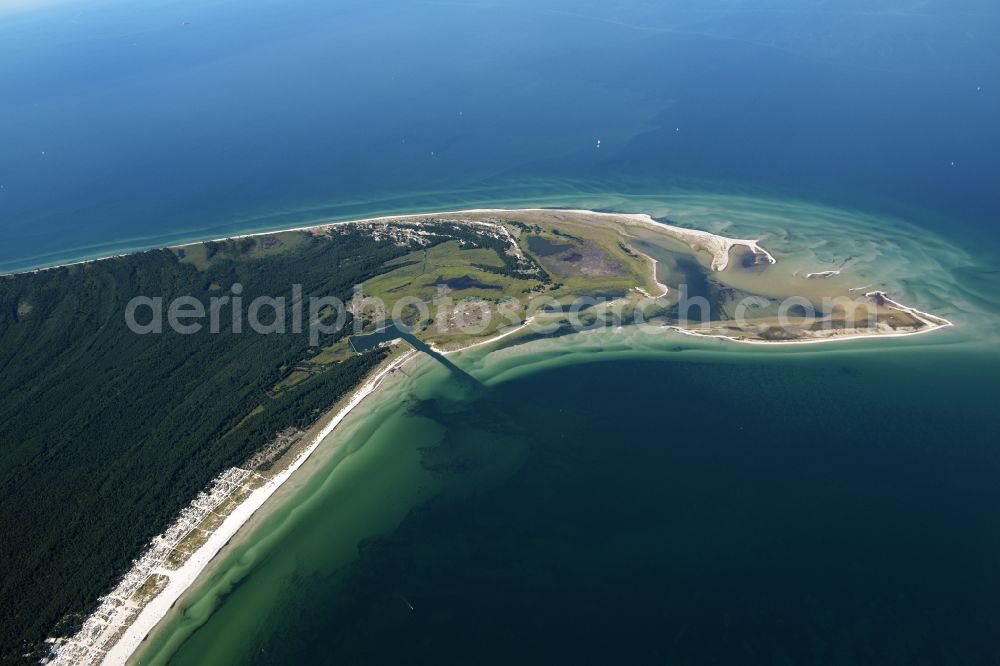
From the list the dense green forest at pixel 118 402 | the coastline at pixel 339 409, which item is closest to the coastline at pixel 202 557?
the coastline at pixel 339 409

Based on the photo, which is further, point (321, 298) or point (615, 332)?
point (321, 298)

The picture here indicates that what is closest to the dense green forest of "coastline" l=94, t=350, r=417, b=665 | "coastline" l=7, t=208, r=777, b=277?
"coastline" l=94, t=350, r=417, b=665

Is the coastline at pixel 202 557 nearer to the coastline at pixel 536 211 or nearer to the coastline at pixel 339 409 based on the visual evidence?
the coastline at pixel 339 409

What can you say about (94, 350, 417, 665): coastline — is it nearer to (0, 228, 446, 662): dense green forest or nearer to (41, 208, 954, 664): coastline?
(41, 208, 954, 664): coastline

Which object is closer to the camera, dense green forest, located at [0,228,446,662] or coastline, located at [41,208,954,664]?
coastline, located at [41,208,954,664]

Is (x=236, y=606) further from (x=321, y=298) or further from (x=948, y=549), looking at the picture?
(x=948, y=549)

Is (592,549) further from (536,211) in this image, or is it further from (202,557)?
(536,211)

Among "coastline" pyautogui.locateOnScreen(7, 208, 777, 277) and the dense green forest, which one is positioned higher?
"coastline" pyautogui.locateOnScreen(7, 208, 777, 277)

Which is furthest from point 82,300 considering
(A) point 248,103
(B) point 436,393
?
(A) point 248,103
